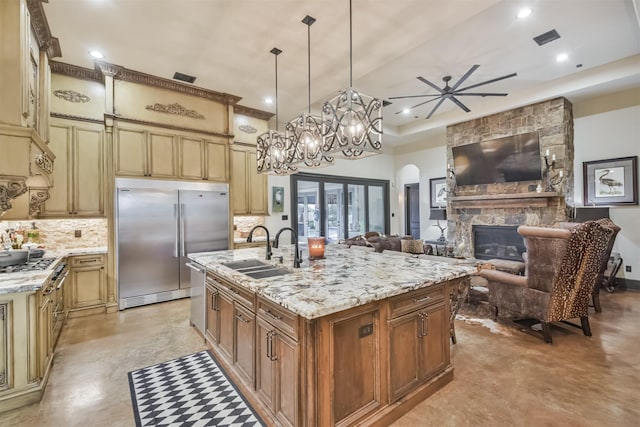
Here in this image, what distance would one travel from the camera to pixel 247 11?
9.84ft

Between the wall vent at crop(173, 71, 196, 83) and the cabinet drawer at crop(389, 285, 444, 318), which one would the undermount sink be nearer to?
the cabinet drawer at crop(389, 285, 444, 318)

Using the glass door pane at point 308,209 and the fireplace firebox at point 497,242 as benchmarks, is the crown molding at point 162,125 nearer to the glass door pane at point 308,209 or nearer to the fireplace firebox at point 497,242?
the glass door pane at point 308,209

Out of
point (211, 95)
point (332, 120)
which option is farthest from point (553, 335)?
point (211, 95)

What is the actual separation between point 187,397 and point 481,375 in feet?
7.86

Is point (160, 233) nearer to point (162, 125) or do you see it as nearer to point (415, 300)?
point (162, 125)

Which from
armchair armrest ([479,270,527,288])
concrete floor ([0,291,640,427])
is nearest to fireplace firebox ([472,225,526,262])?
concrete floor ([0,291,640,427])

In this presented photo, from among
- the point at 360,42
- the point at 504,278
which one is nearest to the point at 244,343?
the point at 504,278

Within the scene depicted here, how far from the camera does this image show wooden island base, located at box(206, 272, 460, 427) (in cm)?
157

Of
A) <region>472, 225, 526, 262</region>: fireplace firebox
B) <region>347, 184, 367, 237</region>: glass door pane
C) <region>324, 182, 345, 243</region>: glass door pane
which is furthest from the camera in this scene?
<region>347, 184, 367, 237</region>: glass door pane

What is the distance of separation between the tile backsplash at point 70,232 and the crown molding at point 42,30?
2180mm

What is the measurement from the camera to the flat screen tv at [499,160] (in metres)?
5.71

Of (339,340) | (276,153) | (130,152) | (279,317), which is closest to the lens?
(339,340)

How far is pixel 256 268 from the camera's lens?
8.24 feet

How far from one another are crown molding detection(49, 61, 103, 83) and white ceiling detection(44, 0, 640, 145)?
16 cm
